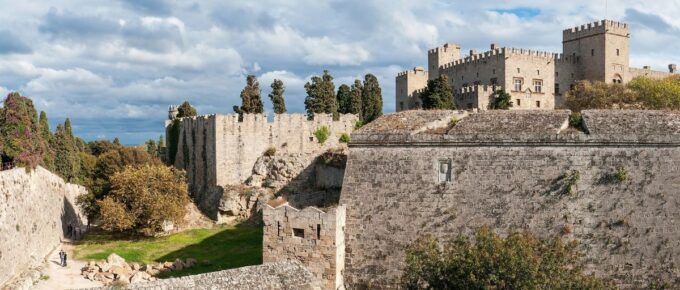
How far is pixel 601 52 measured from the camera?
55500 millimetres

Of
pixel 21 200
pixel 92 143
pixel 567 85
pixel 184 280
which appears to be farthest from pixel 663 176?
pixel 92 143

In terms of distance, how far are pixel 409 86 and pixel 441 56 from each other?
5.03 meters

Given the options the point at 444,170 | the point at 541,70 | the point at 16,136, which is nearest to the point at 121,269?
the point at 16,136

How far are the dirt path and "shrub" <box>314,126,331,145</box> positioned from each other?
655 inches

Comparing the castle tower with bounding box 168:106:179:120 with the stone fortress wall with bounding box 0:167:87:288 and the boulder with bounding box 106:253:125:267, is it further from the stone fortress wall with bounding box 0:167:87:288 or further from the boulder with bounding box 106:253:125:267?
the boulder with bounding box 106:253:125:267

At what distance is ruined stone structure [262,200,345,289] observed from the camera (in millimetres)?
21391

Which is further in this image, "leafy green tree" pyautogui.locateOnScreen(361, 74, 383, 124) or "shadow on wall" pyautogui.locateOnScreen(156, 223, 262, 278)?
"leafy green tree" pyautogui.locateOnScreen(361, 74, 383, 124)

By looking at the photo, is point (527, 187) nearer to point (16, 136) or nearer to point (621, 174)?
point (621, 174)

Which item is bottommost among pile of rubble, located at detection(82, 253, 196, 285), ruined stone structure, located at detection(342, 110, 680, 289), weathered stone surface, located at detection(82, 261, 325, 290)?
pile of rubble, located at detection(82, 253, 196, 285)

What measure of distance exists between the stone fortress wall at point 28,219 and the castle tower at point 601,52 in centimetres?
4388

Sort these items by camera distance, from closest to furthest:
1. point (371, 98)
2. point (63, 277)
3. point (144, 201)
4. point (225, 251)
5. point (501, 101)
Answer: point (63, 277), point (225, 251), point (144, 201), point (501, 101), point (371, 98)

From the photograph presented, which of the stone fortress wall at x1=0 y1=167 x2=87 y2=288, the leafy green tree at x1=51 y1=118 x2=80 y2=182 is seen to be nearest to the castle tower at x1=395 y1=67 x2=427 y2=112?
the leafy green tree at x1=51 y1=118 x2=80 y2=182

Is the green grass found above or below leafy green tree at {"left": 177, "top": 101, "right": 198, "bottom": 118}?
below

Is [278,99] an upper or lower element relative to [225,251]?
upper
